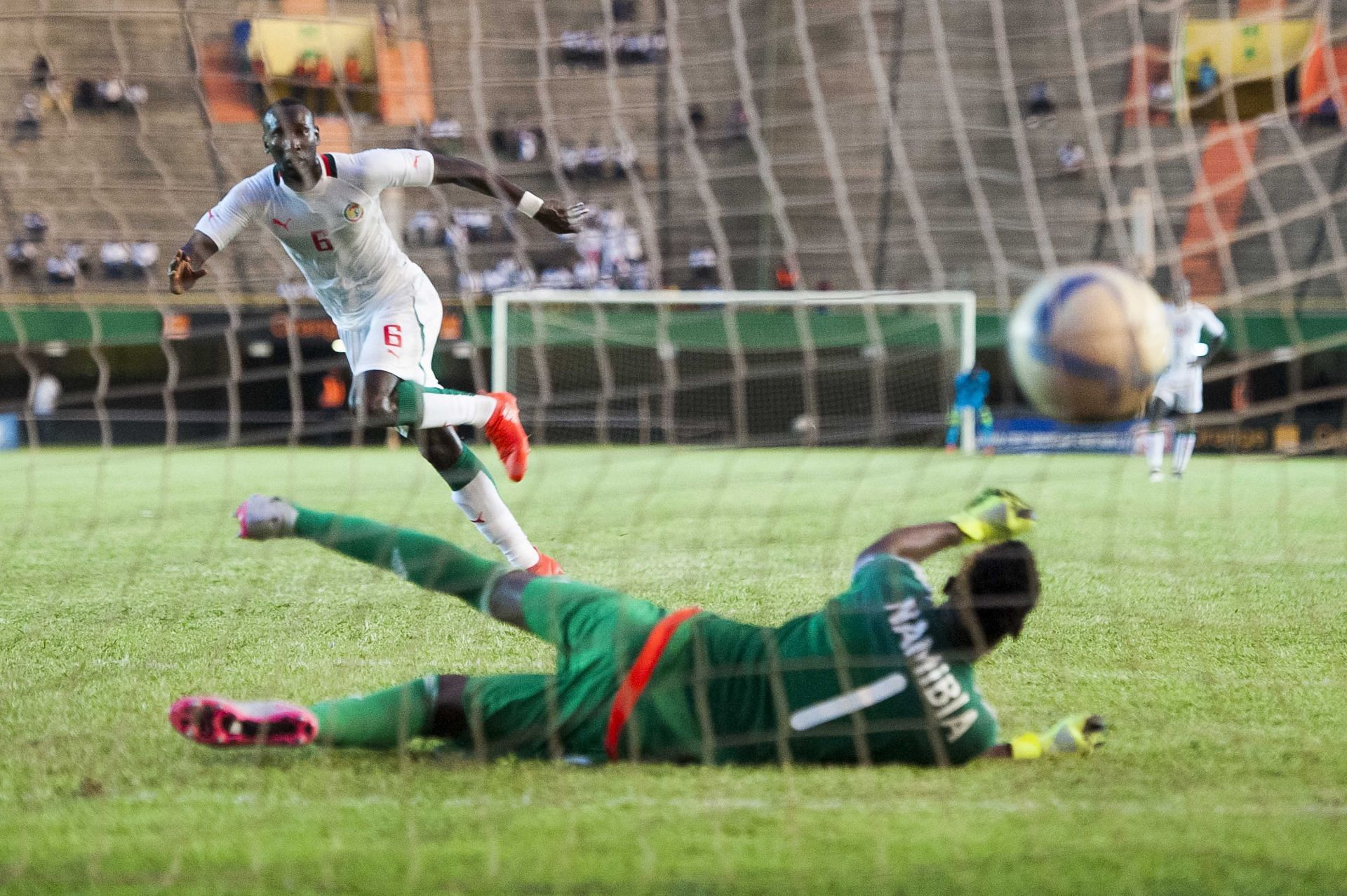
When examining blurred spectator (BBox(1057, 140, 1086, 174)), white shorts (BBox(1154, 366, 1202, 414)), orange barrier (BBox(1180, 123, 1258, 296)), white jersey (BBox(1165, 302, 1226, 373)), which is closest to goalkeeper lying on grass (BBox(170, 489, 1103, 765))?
orange barrier (BBox(1180, 123, 1258, 296))

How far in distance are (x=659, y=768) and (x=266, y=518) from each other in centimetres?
119

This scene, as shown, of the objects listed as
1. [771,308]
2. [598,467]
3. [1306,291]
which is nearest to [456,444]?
[598,467]

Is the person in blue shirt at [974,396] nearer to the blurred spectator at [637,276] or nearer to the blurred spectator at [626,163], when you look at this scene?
the blurred spectator at [637,276]

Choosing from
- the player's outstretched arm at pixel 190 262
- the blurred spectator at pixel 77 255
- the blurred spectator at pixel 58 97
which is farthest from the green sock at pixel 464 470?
the blurred spectator at pixel 77 255

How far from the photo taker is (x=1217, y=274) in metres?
18.2

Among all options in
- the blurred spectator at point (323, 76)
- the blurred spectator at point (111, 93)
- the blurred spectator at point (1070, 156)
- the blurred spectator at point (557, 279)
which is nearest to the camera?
the blurred spectator at point (323, 76)

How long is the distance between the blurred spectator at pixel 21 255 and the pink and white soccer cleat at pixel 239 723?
716 inches

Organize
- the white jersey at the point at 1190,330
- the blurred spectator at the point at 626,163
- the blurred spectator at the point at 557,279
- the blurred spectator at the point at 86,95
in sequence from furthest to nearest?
1. the blurred spectator at the point at 557,279
2. the blurred spectator at the point at 626,163
3. the blurred spectator at the point at 86,95
4. the white jersey at the point at 1190,330

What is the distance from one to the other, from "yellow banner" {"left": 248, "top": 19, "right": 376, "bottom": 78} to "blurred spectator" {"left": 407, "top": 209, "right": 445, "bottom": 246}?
198 inches

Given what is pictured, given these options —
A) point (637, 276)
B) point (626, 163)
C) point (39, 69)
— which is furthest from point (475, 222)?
point (39, 69)

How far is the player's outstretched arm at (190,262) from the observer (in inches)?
191

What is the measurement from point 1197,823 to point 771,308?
16214 mm

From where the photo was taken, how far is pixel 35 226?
18781 millimetres

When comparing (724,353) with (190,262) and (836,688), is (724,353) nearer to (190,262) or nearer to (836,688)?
(190,262)
